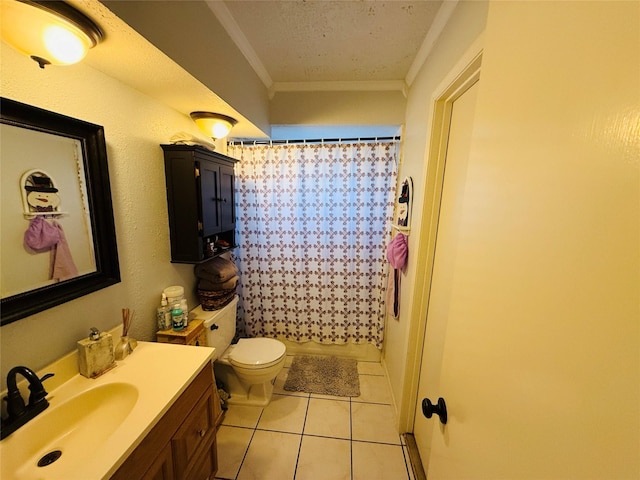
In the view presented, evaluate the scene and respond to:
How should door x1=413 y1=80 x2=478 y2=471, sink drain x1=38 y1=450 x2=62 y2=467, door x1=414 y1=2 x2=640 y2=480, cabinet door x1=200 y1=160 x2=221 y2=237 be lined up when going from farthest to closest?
cabinet door x1=200 y1=160 x2=221 y2=237 → door x1=413 y1=80 x2=478 y2=471 → sink drain x1=38 y1=450 x2=62 y2=467 → door x1=414 y1=2 x2=640 y2=480

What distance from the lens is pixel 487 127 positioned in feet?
1.89

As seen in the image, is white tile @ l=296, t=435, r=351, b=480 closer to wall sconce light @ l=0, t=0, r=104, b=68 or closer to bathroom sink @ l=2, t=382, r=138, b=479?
bathroom sink @ l=2, t=382, r=138, b=479

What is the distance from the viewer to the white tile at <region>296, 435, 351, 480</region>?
146cm

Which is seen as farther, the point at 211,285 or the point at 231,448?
the point at 211,285

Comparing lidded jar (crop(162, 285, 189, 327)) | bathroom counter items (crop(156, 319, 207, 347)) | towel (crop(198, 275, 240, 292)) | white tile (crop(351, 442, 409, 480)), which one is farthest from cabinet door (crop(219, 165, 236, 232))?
white tile (crop(351, 442, 409, 480))

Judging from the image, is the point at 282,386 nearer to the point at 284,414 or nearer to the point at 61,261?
the point at 284,414

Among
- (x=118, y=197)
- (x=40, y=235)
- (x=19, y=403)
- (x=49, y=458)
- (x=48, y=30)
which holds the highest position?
(x=48, y=30)

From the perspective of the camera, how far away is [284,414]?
1.85m

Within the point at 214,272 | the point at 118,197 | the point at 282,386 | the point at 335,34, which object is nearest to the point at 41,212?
the point at 118,197

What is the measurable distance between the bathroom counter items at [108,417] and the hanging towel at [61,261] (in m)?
0.41

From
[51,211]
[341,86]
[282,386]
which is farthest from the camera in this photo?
[282,386]

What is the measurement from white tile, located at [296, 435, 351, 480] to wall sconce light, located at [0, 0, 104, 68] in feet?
7.11

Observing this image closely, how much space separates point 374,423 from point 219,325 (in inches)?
51.3

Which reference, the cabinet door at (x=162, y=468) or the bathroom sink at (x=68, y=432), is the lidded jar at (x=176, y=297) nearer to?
the bathroom sink at (x=68, y=432)
